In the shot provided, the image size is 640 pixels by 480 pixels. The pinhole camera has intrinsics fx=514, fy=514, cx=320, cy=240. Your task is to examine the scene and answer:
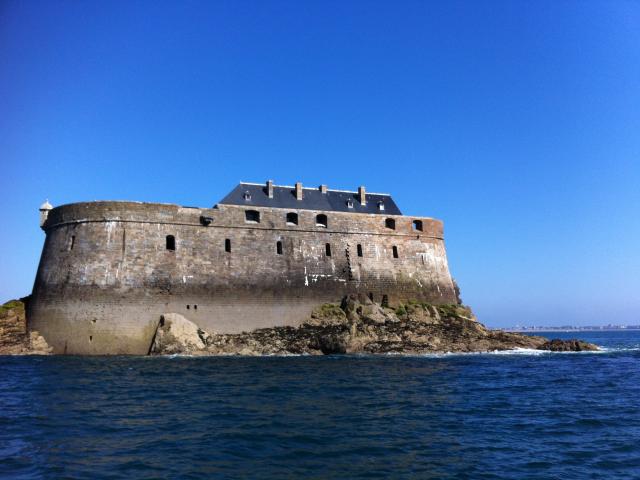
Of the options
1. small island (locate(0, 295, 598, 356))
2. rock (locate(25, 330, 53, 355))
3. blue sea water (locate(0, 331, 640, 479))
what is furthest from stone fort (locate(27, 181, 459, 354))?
blue sea water (locate(0, 331, 640, 479))

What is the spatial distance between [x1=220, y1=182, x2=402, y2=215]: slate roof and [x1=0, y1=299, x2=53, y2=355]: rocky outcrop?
13.1 m

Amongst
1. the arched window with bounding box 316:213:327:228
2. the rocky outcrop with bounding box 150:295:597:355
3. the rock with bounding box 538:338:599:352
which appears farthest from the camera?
the arched window with bounding box 316:213:327:228

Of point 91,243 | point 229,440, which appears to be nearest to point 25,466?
point 229,440

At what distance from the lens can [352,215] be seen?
35719 millimetres

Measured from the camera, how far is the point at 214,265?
30.7 metres

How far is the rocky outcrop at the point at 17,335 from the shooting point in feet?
91.6

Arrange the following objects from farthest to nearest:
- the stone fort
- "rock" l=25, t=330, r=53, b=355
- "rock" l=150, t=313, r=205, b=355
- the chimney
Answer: the chimney < the stone fort < "rock" l=25, t=330, r=53, b=355 < "rock" l=150, t=313, r=205, b=355

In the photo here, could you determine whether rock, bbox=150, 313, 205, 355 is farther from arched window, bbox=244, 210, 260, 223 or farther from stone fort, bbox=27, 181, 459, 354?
arched window, bbox=244, 210, 260, 223

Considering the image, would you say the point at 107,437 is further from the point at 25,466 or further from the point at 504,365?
the point at 504,365

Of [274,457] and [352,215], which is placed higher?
[352,215]

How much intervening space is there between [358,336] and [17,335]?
19210 millimetres

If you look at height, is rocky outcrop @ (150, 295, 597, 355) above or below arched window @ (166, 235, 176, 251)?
below

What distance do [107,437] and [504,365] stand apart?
18.6 m

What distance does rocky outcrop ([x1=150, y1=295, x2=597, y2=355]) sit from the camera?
28.1 m
